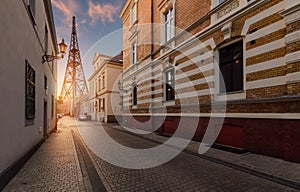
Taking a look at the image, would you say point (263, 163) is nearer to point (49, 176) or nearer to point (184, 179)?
point (184, 179)

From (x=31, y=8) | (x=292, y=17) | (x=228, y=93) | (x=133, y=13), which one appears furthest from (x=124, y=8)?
(x=292, y=17)

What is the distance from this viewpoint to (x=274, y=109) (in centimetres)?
568

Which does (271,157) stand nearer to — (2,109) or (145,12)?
(2,109)

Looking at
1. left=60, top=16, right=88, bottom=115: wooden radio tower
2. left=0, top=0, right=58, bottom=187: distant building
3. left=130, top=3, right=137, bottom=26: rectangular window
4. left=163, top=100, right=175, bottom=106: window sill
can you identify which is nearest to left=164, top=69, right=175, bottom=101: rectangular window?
left=163, top=100, right=175, bottom=106: window sill

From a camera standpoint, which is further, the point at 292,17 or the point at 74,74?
the point at 74,74

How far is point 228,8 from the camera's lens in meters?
7.50

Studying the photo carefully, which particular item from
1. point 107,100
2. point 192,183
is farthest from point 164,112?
point 107,100

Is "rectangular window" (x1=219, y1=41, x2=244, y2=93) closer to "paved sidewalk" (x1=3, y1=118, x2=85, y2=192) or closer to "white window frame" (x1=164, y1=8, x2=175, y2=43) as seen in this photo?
"white window frame" (x1=164, y1=8, x2=175, y2=43)

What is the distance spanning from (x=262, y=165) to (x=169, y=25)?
10190mm

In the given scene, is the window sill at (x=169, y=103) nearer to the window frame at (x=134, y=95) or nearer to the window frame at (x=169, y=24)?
the window frame at (x=169, y=24)

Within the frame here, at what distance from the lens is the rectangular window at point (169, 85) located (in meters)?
11.3

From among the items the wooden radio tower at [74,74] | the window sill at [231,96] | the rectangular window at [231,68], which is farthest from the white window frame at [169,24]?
the wooden radio tower at [74,74]

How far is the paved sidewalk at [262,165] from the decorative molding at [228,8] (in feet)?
19.1

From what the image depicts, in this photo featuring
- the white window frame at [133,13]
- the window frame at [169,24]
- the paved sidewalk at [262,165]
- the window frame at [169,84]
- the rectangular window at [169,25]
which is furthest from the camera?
the white window frame at [133,13]
